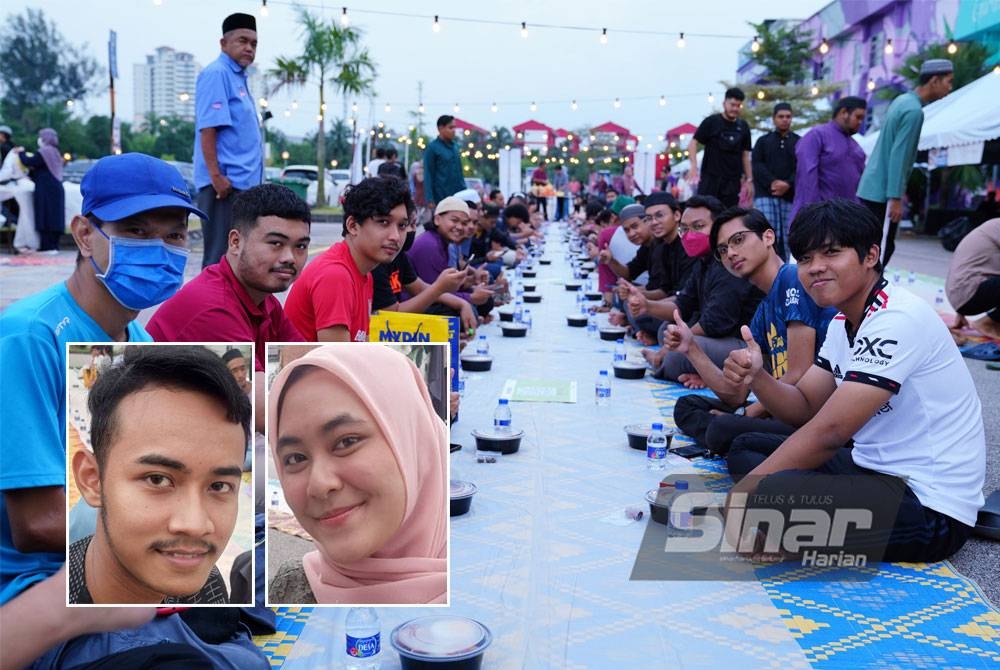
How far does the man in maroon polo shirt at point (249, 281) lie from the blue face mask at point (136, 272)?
0.75 m

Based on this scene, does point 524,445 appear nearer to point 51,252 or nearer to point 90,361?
point 90,361

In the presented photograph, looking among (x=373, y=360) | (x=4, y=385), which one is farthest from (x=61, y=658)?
(x=373, y=360)

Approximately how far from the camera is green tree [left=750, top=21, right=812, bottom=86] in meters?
34.6

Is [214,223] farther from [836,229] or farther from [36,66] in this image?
[36,66]

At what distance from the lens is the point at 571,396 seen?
5543mm

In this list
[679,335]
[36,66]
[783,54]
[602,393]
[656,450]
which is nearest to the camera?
[679,335]

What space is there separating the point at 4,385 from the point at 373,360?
2.20 feet

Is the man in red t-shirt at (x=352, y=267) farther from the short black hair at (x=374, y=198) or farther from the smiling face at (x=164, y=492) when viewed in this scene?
the smiling face at (x=164, y=492)

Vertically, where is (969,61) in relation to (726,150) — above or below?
above

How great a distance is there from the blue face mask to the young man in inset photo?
1.44 feet

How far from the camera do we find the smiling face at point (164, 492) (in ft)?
4.46

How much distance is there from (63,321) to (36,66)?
64866 millimetres

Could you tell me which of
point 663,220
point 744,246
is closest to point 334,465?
point 744,246

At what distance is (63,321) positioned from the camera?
1.70 metres
